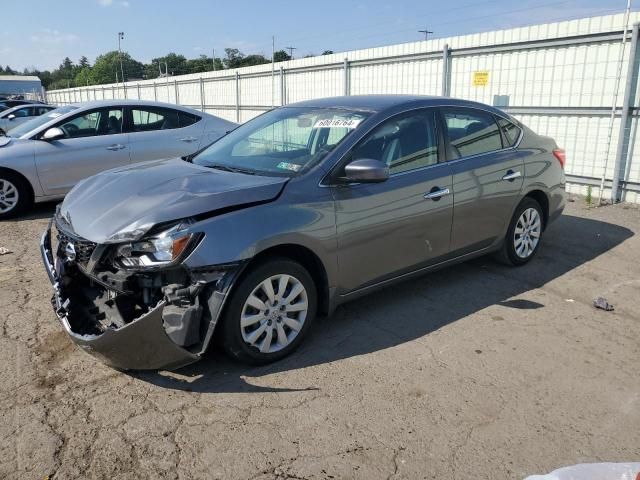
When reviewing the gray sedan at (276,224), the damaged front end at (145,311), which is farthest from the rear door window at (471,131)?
the damaged front end at (145,311)

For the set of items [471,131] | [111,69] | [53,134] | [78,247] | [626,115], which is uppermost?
[111,69]

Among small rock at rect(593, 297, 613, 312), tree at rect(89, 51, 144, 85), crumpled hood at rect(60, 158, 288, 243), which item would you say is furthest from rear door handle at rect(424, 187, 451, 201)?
tree at rect(89, 51, 144, 85)

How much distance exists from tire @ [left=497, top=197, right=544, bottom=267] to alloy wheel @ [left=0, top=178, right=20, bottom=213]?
6.62 m

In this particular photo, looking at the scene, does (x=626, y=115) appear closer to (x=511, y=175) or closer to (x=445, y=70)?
(x=445, y=70)

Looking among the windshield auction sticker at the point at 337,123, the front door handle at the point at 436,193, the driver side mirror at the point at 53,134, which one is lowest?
the front door handle at the point at 436,193

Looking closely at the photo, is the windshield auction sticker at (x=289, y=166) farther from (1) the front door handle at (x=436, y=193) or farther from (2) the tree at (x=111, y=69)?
(2) the tree at (x=111, y=69)

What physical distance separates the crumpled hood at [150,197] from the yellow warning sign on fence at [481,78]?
280 inches

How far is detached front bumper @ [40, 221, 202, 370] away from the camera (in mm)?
3023

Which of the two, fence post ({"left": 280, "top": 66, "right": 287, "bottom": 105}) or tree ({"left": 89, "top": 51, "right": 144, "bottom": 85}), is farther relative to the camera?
tree ({"left": 89, "top": 51, "right": 144, "bottom": 85})

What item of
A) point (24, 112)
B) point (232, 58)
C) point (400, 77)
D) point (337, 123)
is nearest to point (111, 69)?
point (232, 58)

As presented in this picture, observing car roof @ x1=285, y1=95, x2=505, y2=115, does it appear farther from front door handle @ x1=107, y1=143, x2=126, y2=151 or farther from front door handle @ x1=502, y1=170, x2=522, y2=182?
front door handle @ x1=107, y1=143, x2=126, y2=151

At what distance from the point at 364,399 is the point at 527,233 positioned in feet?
10.1

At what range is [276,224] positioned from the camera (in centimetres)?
341

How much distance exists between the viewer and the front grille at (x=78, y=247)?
3.36m
